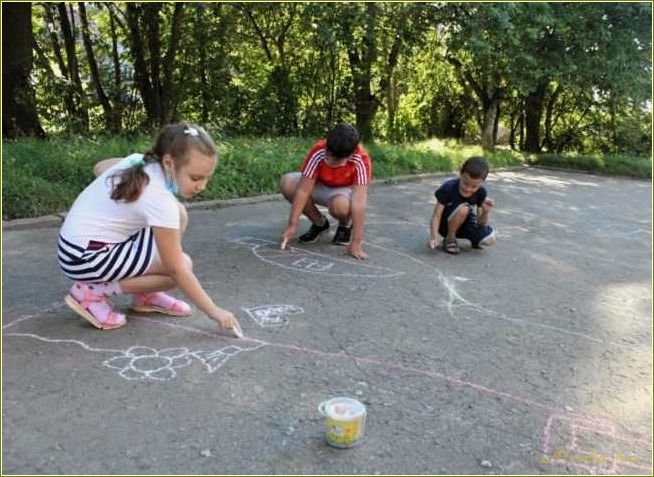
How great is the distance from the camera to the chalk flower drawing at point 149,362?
248cm

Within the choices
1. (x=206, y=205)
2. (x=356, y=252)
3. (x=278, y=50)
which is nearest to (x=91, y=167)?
(x=206, y=205)

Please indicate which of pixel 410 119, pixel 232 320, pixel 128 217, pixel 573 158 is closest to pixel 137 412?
pixel 232 320

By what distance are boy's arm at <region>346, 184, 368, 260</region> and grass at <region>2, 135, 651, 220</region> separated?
2.21m

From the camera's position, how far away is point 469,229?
4.82 metres

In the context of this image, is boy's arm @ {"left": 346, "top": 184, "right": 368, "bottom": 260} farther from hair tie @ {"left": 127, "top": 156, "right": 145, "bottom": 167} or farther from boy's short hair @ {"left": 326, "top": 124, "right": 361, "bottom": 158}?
hair tie @ {"left": 127, "top": 156, "right": 145, "bottom": 167}

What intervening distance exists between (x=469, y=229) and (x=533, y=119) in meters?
13.9

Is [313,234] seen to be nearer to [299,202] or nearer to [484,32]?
[299,202]

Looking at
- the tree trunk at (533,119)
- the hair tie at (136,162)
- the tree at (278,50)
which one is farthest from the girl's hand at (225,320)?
the tree trunk at (533,119)

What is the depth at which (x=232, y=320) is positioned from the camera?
2.73 meters

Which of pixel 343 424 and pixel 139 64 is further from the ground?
pixel 139 64

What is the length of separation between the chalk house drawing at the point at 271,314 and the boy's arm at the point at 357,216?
1132 millimetres

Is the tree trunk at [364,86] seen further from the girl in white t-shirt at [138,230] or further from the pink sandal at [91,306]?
the pink sandal at [91,306]

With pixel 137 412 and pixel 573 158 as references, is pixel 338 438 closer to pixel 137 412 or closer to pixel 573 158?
pixel 137 412

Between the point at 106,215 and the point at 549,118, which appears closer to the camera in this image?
the point at 106,215
